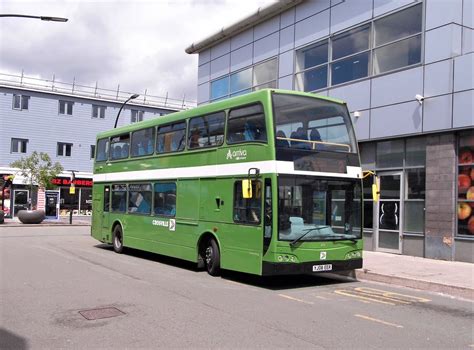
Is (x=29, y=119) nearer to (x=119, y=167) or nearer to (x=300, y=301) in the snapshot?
(x=119, y=167)

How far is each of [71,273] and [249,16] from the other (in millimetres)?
15178

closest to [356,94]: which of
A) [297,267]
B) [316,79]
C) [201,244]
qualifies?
[316,79]

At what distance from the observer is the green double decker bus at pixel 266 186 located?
32.9ft

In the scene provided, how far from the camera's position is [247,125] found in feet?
35.6

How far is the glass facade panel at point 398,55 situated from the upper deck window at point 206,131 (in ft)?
24.8

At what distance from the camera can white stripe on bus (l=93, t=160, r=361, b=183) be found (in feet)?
32.8

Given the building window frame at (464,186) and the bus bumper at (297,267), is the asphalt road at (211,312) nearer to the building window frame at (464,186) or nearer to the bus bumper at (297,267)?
the bus bumper at (297,267)

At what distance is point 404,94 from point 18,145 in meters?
37.5

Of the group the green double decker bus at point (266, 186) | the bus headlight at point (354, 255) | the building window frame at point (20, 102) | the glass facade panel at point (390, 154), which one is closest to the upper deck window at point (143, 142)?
the green double decker bus at point (266, 186)

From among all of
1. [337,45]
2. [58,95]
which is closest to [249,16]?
[337,45]

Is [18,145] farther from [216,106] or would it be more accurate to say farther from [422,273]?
[422,273]

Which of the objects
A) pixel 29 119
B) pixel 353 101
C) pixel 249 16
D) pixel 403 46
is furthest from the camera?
pixel 29 119

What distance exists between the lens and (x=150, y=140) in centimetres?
1484

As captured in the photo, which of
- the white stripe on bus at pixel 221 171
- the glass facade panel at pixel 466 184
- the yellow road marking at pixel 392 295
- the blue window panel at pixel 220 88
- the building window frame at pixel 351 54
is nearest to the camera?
the yellow road marking at pixel 392 295
